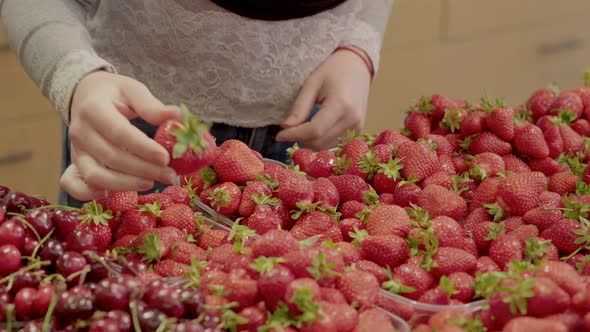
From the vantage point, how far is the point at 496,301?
0.83m

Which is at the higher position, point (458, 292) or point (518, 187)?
point (518, 187)

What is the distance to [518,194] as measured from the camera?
1.15 meters

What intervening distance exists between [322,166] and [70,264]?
534 millimetres

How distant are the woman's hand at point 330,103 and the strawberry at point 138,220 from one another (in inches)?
22.3

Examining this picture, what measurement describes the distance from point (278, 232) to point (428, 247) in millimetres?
225

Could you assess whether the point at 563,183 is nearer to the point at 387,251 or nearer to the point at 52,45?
the point at 387,251

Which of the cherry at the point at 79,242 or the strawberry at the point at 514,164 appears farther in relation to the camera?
the strawberry at the point at 514,164

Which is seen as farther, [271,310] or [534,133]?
[534,133]

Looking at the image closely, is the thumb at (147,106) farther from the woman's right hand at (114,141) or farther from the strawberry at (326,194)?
the strawberry at (326,194)

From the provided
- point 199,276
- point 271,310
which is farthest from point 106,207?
point 271,310

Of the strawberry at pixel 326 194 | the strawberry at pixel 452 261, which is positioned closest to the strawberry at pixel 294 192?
the strawberry at pixel 326 194

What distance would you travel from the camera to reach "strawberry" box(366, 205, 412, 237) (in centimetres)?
106

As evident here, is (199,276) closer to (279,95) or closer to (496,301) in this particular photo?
(496,301)

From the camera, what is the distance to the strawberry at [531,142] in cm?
134
